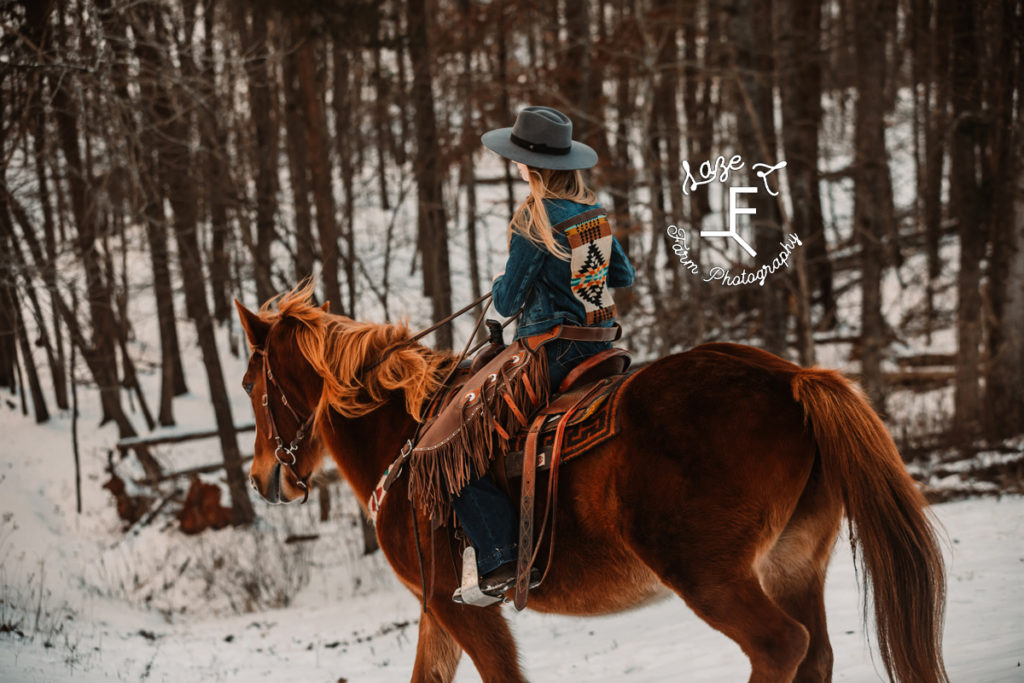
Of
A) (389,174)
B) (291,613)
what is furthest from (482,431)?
(389,174)

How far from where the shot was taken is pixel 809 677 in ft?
11.1

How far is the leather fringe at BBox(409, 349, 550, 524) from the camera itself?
138 inches

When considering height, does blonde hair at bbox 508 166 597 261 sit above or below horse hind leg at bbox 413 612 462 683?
above

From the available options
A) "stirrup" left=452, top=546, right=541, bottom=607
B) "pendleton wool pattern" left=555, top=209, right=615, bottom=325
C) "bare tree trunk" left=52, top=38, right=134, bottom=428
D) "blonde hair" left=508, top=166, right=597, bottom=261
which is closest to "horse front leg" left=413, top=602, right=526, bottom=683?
"stirrup" left=452, top=546, right=541, bottom=607

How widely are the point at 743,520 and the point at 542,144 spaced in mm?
1763

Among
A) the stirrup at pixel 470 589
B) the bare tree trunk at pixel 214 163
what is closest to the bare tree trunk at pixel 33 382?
the bare tree trunk at pixel 214 163

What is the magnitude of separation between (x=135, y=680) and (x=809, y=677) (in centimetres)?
466

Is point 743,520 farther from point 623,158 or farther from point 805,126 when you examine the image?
point 623,158

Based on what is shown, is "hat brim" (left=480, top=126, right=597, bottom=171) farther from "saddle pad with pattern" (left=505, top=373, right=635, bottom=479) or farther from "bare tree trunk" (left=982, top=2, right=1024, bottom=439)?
"bare tree trunk" (left=982, top=2, right=1024, bottom=439)

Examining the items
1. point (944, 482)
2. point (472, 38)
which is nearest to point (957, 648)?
point (944, 482)

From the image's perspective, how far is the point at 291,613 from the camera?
8.16m

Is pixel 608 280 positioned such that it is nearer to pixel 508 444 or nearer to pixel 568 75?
pixel 508 444

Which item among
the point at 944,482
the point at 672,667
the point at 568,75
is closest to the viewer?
the point at 672,667

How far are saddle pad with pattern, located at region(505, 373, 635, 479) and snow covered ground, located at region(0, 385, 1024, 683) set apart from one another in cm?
224
